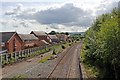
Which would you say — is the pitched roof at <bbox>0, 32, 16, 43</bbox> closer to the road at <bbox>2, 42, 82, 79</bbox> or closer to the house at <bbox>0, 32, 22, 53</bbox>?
the house at <bbox>0, 32, 22, 53</bbox>

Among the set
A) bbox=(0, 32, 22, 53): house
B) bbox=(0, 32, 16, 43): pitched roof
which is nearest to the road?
bbox=(0, 32, 22, 53): house

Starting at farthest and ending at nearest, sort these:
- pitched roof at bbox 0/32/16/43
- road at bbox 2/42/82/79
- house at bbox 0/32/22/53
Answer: pitched roof at bbox 0/32/16/43 < house at bbox 0/32/22/53 < road at bbox 2/42/82/79

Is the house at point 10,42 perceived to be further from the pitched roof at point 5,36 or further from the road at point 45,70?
the road at point 45,70

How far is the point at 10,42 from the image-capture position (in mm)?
62875

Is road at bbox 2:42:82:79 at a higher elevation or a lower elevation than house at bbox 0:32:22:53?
lower

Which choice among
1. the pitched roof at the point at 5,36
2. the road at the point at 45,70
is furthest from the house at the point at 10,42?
the road at the point at 45,70

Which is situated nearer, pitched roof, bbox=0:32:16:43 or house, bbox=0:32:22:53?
house, bbox=0:32:22:53

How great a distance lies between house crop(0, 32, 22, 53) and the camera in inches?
2402

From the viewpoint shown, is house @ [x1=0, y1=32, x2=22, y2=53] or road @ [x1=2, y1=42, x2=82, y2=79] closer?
road @ [x1=2, y1=42, x2=82, y2=79]

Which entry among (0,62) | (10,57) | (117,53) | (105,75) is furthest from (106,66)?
(10,57)

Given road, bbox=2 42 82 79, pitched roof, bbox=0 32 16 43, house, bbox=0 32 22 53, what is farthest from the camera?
pitched roof, bbox=0 32 16 43

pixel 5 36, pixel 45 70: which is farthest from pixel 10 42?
pixel 45 70

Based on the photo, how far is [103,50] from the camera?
19.2 meters

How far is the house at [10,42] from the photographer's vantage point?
6100 cm
